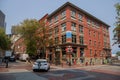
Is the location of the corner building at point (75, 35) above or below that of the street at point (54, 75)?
above

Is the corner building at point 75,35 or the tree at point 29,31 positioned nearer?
the tree at point 29,31

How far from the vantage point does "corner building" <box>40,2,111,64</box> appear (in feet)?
115

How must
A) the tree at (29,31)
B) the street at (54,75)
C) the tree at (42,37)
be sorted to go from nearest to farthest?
the street at (54,75)
the tree at (29,31)
the tree at (42,37)

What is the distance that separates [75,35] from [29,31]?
11.8 meters

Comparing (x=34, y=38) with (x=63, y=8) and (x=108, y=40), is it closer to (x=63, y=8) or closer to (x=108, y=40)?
(x=63, y=8)

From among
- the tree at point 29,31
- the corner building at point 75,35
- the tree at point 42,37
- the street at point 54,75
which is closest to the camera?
the street at point 54,75

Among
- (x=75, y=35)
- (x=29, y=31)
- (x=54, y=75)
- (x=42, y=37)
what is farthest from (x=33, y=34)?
(x=54, y=75)

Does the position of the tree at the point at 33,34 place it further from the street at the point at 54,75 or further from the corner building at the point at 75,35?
the street at the point at 54,75

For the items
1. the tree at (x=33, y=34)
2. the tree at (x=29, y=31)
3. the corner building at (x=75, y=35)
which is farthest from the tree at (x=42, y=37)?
the corner building at (x=75, y=35)

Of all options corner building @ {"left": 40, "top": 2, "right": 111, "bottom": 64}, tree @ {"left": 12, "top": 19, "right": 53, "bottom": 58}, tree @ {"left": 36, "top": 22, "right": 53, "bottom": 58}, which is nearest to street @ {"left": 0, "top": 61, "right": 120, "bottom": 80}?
corner building @ {"left": 40, "top": 2, "right": 111, "bottom": 64}

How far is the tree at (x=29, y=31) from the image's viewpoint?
34.4m

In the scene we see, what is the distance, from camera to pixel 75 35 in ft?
119

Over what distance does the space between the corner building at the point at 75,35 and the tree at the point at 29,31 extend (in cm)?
621

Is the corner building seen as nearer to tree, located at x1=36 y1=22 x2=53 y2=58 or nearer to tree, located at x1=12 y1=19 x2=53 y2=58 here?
tree, located at x1=36 y1=22 x2=53 y2=58
